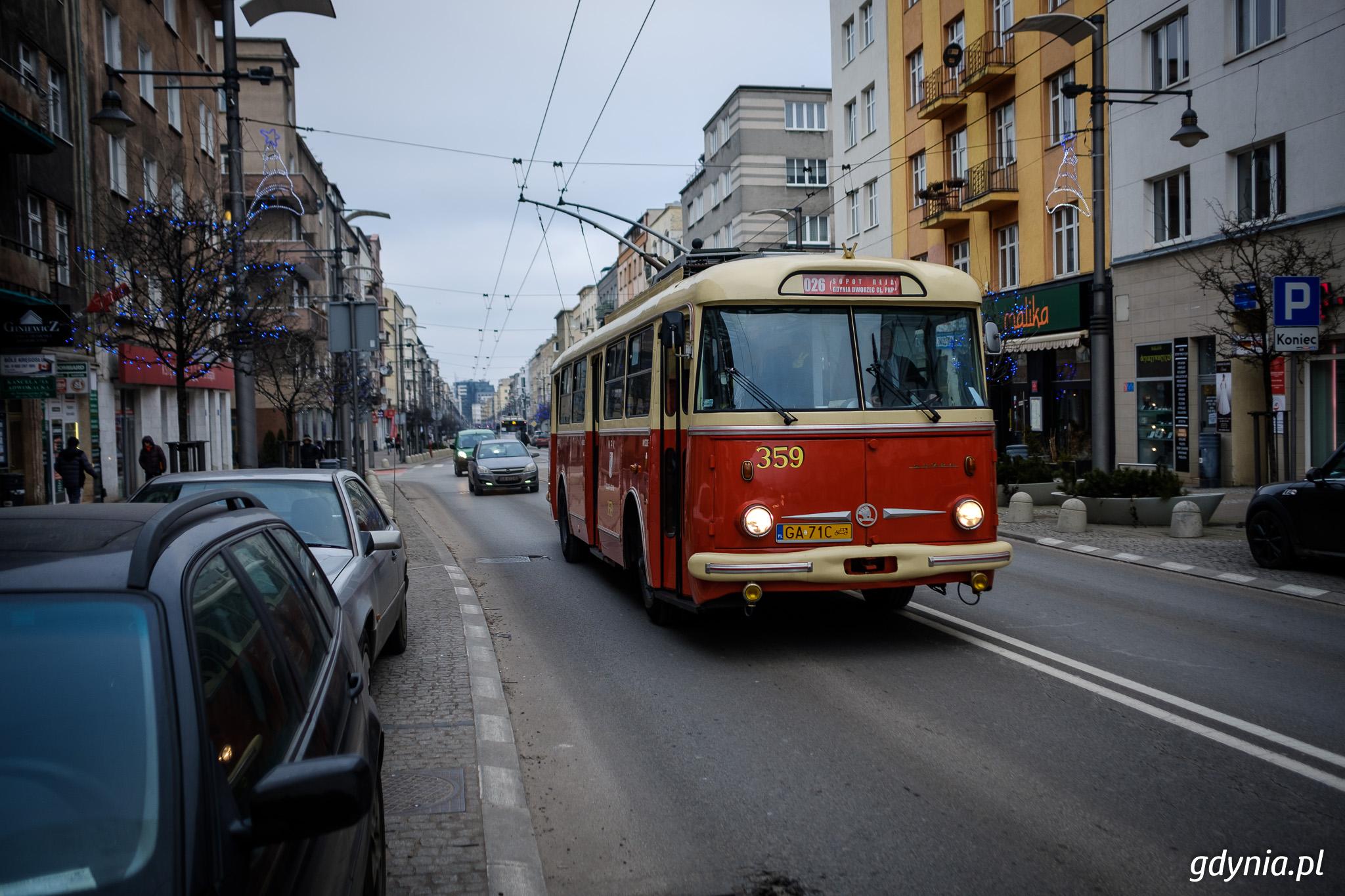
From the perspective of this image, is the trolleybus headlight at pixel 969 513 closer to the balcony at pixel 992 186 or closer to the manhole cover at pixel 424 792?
the manhole cover at pixel 424 792

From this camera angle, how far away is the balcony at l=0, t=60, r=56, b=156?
19688 millimetres

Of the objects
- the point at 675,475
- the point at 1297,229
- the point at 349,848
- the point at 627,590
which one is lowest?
the point at 627,590

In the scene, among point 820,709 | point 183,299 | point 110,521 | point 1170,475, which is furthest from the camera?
point 1170,475

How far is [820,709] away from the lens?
6312 millimetres

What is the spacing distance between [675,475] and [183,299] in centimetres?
991

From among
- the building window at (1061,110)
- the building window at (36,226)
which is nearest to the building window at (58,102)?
the building window at (36,226)

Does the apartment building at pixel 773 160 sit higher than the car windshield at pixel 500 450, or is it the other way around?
the apartment building at pixel 773 160

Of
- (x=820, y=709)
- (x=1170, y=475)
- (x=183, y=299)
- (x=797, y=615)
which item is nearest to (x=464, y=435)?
(x=183, y=299)

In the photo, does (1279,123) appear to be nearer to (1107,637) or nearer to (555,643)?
(1107,637)

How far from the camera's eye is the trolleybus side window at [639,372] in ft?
29.9

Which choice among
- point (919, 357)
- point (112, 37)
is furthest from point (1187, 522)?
point (112, 37)

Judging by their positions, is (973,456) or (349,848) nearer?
(349,848)

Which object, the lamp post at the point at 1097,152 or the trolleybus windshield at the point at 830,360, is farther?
the lamp post at the point at 1097,152

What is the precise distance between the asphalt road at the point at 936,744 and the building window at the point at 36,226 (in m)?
18.6
